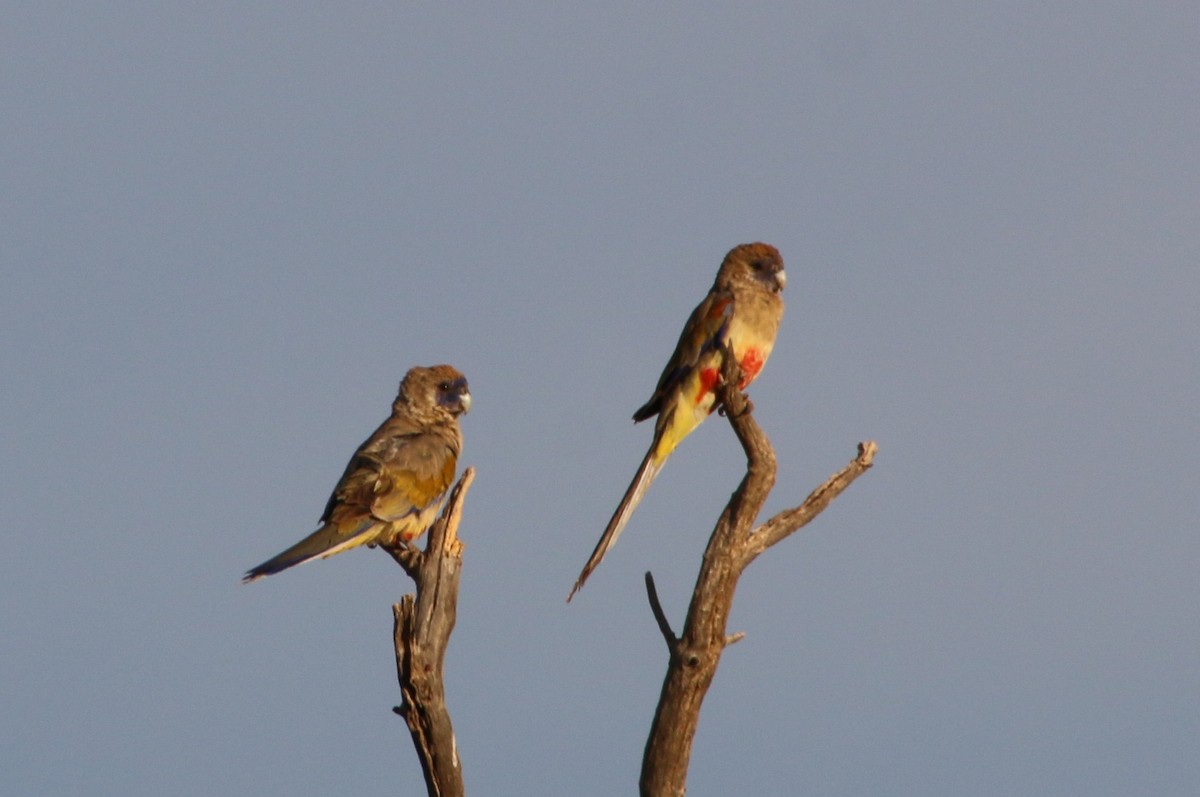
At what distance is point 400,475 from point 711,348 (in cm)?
239

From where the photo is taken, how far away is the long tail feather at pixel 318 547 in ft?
36.1

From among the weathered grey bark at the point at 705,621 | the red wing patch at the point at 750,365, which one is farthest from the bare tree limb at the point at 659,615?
the red wing patch at the point at 750,365

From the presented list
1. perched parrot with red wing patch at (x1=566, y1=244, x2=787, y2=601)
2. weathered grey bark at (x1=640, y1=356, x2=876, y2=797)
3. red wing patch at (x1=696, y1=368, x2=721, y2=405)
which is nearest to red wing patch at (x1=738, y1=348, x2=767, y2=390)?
perched parrot with red wing patch at (x1=566, y1=244, x2=787, y2=601)

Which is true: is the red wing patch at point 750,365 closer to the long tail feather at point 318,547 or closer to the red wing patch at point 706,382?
the red wing patch at point 706,382

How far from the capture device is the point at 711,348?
11656 mm

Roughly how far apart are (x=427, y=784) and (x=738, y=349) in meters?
3.77

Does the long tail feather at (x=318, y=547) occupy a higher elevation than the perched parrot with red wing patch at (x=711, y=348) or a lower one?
lower

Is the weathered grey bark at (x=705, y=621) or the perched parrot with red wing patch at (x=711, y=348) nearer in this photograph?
the weathered grey bark at (x=705, y=621)

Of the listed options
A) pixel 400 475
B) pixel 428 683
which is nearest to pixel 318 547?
pixel 400 475

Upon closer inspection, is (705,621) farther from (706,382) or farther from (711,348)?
(711,348)

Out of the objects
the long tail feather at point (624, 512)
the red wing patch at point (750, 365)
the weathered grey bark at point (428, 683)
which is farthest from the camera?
the red wing patch at point (750, 365)

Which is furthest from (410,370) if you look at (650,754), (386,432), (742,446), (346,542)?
(650,754)

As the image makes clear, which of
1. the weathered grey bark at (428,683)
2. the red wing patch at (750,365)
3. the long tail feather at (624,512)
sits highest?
the red wing patch at (750,365)

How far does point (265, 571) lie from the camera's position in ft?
35.8
